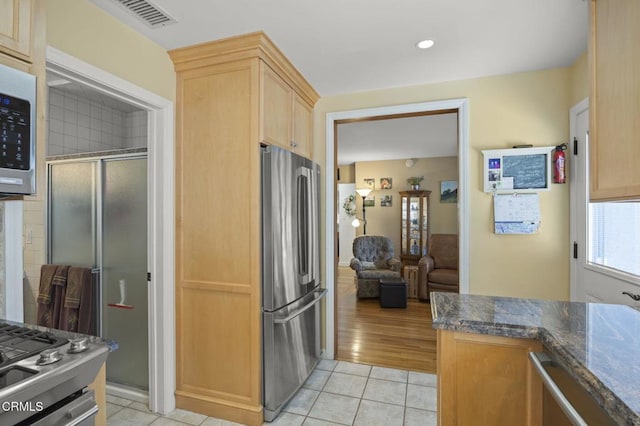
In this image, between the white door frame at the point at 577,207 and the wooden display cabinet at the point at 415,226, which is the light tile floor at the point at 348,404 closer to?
the white door frame at the point at 577,207

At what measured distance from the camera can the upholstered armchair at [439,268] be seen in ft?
15.6

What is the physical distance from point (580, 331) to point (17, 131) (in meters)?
2.05

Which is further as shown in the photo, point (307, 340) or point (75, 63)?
point (307, 340)

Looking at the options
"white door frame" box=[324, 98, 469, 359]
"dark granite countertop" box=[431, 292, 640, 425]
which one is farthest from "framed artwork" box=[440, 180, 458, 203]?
"dark granite countertop" box=[431, 292, 640, 425]

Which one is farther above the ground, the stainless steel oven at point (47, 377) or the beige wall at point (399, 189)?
the beige wall at point (399, 189)

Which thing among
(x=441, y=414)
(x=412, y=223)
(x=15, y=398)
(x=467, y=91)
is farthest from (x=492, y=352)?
(x=412, y=223)

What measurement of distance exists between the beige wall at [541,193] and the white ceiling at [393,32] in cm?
12

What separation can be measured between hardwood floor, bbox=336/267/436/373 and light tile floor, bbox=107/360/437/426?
22 centimetres

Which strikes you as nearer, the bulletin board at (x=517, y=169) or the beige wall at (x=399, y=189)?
the bulletin board at (x=517, y=169)

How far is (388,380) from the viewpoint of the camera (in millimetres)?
2568

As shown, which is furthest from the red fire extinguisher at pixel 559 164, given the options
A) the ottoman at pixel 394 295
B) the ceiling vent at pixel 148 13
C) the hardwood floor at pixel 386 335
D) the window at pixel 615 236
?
the ceiling vent at pixel 148 13

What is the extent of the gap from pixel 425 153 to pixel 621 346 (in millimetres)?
5684

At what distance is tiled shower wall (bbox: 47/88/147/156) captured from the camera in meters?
2.82

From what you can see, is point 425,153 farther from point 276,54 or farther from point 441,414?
point 441,414
